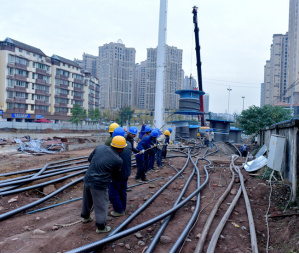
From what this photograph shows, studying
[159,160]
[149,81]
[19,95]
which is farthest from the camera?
[149,81]

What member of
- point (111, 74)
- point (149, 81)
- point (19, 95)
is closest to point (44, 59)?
point (19, 95)

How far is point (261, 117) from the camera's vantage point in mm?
23719

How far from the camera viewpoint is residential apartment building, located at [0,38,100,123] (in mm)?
41250

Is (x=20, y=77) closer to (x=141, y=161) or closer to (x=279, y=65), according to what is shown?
(x=141, y=161)

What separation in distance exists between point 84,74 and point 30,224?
56.2 meters

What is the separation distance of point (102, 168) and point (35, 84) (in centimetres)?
4798

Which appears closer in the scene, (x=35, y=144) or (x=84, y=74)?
(x=35, y=144)

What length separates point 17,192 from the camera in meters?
6.16

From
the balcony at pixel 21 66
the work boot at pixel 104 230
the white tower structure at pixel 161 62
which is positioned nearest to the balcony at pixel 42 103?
the balcony at pixel 21 66

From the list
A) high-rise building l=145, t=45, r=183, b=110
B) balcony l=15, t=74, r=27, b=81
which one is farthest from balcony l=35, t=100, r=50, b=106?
high-rise building l=145, t=45, r=183, b=110

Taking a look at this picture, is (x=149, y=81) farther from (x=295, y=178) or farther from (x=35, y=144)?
(x=295, y=178)

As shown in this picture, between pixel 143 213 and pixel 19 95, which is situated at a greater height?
pixel 19 95

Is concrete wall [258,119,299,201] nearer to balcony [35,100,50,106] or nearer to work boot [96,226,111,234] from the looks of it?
work boot [96,226,111,234]

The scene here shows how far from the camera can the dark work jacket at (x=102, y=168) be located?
417 centimetres
